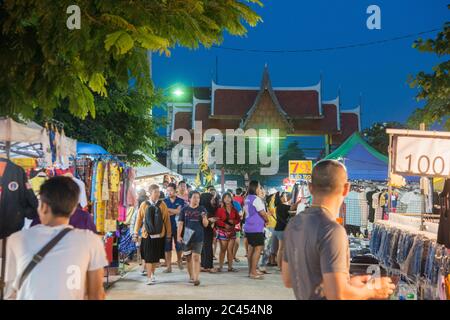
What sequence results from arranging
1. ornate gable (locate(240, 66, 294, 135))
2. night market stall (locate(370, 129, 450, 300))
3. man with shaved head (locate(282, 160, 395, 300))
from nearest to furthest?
man with shaved head (locate(282, 160, 395, 300))
night market stall (locate(370, 129, 450, 300))
ornate gable (locate(240, 66, 294, 135))

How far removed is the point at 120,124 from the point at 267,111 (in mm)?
31423

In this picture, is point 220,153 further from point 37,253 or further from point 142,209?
point 37,253

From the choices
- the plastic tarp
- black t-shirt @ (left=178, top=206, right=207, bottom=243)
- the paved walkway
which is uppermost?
the plastic tarp

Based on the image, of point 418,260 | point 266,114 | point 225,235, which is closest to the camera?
point 418,260

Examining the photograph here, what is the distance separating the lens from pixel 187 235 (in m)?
11.4

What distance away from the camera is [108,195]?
34.9 feet

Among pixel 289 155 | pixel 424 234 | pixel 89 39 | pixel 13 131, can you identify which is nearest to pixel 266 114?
pixel 289 155

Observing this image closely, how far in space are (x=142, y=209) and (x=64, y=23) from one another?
707cm

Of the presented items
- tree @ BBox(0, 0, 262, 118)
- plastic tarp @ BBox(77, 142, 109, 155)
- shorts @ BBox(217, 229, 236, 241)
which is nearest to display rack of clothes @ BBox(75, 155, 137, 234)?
plastic tarp @ BBox(77, 142, 109, 155)

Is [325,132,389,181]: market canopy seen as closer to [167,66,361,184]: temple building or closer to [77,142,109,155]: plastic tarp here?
[77,142,109,155]: plastic tarp

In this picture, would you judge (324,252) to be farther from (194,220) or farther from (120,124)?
(120,124)

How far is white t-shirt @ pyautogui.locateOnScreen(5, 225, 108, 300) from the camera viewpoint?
3.30 metres

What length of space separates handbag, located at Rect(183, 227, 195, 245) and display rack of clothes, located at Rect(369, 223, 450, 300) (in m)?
4.20
